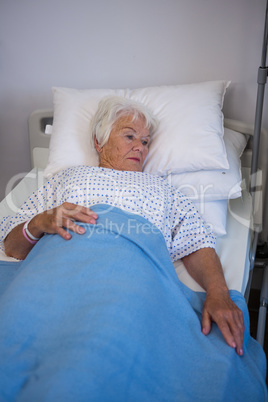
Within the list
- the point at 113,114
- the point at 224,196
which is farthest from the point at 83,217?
the point at 224,196

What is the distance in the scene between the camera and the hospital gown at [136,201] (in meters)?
1.70

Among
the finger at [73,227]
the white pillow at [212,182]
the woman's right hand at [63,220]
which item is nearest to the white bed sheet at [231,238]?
the white pillow at [212,182]

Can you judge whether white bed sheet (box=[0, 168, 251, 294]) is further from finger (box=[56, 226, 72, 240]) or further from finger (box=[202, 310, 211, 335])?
finger (box=[56, 226, 72, 240])

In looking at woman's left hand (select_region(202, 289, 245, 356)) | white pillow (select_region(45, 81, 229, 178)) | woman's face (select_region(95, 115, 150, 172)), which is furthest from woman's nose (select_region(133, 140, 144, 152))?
woman's left hand (select_region(202, 289, 245, 356))

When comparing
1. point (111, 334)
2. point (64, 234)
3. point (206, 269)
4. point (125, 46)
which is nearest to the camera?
point (111, 334)

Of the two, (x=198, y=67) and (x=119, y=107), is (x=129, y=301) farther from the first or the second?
(x=198, y=67)

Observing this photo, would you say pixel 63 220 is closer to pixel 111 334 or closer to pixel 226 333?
pixel 111 334

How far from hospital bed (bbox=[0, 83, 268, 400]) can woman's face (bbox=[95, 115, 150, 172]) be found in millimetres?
130

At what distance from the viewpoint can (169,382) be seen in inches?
46.1

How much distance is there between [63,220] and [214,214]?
0.68 meters

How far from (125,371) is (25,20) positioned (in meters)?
1.96

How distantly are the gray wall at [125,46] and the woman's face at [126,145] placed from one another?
1.71 feet

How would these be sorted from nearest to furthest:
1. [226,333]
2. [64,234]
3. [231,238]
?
[226,333]
[64,234]
[231,238]

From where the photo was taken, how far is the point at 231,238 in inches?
74.0
